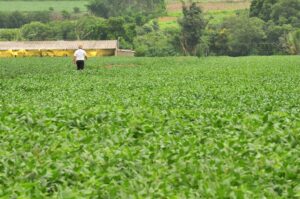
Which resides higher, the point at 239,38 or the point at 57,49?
the point at 239,38

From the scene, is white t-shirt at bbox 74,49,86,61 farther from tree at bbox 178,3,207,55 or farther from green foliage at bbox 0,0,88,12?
green foliage at bbox 0,0,88,12

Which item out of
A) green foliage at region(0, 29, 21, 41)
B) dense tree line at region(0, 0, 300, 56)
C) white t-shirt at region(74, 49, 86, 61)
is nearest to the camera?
white t-shirt at region(74, 49, 86, 61)

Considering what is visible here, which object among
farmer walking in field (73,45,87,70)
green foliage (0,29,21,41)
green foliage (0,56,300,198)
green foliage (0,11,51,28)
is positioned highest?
green foliage (0,56,300,198)

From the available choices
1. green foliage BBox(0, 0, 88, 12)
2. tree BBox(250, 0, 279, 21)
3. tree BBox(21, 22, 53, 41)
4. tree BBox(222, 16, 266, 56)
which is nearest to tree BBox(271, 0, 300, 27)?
tree BBox(250, 0, 279, 21)

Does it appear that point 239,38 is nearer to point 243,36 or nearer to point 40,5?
point 243,36

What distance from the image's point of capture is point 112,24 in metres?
106

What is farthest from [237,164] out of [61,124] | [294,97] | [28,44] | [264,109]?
[28,44]

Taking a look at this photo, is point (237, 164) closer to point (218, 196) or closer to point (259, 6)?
point (218, 196)

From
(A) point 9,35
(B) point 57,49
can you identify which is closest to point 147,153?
(B) point 57,49

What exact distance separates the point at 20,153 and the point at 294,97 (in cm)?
884

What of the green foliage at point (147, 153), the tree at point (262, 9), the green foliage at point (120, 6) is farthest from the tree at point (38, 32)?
the green foliage at point (147, 153)

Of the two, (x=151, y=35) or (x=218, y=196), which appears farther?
(x=151, y=35)

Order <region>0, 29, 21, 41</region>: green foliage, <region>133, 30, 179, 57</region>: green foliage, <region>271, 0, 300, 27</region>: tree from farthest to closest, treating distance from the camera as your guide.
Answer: <region>0, 29, 21, 41</region>: green foliage
<region>271, 0, 300, 27</region>: tree
<region>133, 30, 179, 57</region>: green foliage

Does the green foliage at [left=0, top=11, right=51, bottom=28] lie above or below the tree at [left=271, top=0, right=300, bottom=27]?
below
